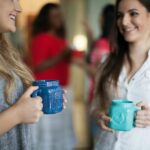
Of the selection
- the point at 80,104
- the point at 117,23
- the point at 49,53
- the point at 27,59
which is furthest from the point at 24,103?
the point at 80,104

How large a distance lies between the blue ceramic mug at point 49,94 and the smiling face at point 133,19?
499 millimetres

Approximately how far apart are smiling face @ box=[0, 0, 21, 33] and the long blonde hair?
0.13m

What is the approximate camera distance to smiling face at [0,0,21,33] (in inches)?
51.0

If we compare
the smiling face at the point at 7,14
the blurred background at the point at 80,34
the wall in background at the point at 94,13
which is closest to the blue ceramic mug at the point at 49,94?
the smiling face at the point at 7,14

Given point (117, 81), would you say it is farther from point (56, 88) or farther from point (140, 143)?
point (56, 88)

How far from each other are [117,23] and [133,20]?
0.11 metres

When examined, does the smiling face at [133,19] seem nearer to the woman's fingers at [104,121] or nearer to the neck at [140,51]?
the neck at [140,51]

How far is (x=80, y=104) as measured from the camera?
218 inches

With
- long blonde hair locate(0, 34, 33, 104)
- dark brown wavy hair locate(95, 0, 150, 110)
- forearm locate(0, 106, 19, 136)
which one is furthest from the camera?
dark brown wavy hair locate(95, 0, 150, 110)

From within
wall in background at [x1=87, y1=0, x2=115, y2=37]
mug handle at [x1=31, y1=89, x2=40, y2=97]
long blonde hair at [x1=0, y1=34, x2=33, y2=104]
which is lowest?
mug handle at [x1=31, y1=89, x2=40, y2=97]

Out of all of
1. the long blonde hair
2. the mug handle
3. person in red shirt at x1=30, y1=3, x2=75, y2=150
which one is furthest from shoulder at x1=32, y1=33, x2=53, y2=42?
the mug handle

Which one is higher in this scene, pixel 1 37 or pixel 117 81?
pixel 1 37

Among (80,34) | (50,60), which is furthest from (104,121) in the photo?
(80,34)

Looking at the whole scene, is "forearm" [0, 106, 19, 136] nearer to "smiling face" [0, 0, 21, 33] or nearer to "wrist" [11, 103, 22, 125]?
"wrist" [11, 103, 22, 125]
